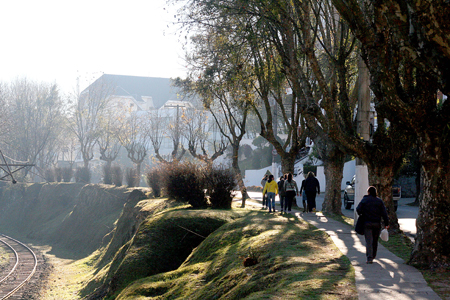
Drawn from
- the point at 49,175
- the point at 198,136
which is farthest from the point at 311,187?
the point at 49,175

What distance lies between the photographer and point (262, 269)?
29.9 ft

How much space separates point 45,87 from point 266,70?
49.2 metres

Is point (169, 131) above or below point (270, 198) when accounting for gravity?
above

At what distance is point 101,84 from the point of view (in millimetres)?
63562

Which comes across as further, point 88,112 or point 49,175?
point 49,175

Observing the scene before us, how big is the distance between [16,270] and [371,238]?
80.7 feet

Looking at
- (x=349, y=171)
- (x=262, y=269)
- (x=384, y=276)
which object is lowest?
(x=262, y=269)

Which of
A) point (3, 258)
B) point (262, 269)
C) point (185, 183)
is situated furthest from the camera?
point (3, 258)

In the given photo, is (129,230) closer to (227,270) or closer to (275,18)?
(275,18)

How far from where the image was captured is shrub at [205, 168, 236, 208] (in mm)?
21188

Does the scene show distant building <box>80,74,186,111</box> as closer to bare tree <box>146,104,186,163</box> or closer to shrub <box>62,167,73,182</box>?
bare tree <box>146,104,186,163</box>

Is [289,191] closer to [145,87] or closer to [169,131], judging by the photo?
[169,131]

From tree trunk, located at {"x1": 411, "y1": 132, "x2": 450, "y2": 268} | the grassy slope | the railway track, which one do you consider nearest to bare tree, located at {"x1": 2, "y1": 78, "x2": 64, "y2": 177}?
the railway track

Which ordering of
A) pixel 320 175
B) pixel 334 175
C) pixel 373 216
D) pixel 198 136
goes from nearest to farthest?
1. pixel 373 216
2. pixel 334 175
3. pixel 320 175
4. pixel 198 136
